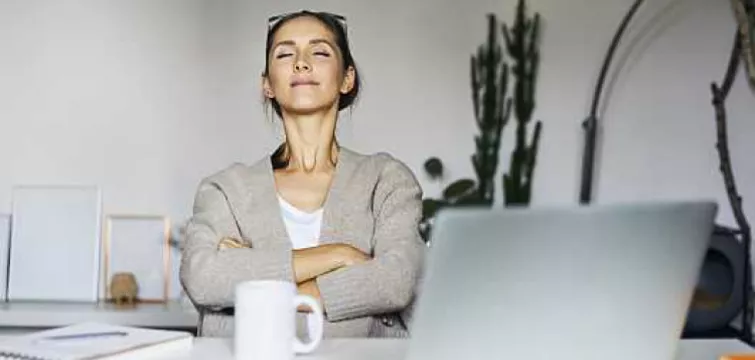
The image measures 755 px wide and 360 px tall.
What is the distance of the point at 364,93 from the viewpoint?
2.96 m

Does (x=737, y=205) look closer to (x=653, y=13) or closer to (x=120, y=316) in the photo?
(x=653, y=13)

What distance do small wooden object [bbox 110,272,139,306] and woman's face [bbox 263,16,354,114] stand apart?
1455 millimetres

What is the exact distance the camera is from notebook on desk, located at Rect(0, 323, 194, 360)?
1127 millimetres

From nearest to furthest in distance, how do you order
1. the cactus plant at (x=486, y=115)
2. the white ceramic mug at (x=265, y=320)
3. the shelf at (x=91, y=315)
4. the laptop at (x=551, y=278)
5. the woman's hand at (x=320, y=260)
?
the laptop at (x=551, y=278)
the white ceramic mug at (x=265, y=320)
the woman's hand at (x=320, y=260)
the shelf at (x=91, y=315)
the cactus plant at (x=486, y=115)

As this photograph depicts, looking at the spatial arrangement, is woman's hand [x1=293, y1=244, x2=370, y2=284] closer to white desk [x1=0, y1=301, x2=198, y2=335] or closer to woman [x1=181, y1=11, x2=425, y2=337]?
woman [x1=181, y1=11, x2=425, y2=337]

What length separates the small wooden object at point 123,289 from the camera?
9.32 ft

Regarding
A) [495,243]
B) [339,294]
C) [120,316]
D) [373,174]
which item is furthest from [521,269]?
[120,316]

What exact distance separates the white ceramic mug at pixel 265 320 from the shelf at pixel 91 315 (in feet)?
5.11

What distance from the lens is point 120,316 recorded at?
2.64m

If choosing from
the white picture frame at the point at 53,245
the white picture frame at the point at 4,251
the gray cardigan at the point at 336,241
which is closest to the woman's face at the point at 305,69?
the gray cardigan at the point at 336,241

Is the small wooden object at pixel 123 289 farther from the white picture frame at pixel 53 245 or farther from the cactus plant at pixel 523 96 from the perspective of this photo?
the cactus plant at pixel 523 96

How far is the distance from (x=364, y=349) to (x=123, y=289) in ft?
5.66

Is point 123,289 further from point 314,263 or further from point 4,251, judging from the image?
point 314,263

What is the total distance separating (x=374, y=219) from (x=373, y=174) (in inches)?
3.2
